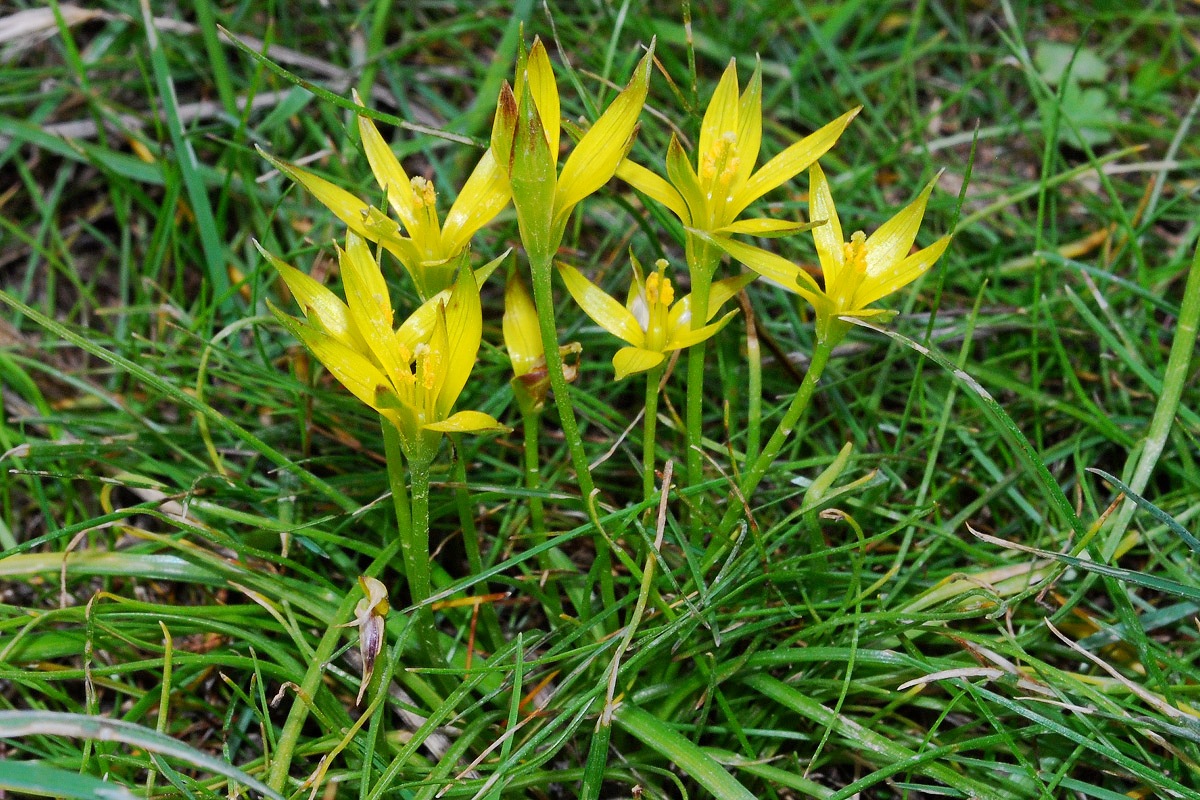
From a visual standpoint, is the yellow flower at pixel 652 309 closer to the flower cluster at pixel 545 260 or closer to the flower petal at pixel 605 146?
the flower cluster at pixel 545 260

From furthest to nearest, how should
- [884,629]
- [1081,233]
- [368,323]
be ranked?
[1081,233]
[884,629]
[368,323]

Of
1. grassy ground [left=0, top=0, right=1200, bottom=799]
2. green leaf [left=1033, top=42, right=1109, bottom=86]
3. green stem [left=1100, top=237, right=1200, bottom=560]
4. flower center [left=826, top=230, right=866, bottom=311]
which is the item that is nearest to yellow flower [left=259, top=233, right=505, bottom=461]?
grassy ground [left=0, top=0, right=1200, bottom=799]

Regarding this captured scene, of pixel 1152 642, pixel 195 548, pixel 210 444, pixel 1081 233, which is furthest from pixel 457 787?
pixel 1081 233

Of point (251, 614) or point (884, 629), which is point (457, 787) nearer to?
point (251, 614)

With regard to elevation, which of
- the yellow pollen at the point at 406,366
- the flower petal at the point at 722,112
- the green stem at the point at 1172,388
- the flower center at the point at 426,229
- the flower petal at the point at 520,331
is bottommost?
the green stem at the point at 1172,388

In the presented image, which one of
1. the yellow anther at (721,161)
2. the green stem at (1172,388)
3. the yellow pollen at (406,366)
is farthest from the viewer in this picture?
the green stem at (1172,388)

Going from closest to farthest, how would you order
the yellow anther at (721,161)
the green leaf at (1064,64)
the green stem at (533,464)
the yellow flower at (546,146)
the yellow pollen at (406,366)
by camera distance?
the yellow flower at (546,146)
the yellow pollen at (406,366)
the yellow anther at (721,161)
the green stem at (533,464)
the green leaf at (1064,64)

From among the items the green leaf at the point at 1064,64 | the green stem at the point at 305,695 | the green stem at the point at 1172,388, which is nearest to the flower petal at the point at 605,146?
the green stem at the point at 305,695
